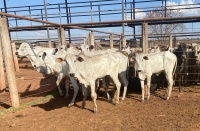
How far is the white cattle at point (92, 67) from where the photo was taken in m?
6.18

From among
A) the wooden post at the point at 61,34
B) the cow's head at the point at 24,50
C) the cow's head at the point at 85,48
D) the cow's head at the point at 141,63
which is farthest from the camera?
the cow's head at the point at 24,50

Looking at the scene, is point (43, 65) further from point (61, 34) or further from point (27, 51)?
point (27, 51)

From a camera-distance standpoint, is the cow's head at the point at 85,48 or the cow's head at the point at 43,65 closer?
A: the cow's head at the point at 43,65

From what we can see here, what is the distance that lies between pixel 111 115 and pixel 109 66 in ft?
5.13

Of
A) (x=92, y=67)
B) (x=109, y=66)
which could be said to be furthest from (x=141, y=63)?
(x=92, y=67)

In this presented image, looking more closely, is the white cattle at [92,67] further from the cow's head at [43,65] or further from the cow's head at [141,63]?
the cow's head at [43,65]

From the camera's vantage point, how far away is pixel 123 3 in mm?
15992

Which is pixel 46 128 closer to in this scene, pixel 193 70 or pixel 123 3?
pixel 193 70

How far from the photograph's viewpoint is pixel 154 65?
7367 mm

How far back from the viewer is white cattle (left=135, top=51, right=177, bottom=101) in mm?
7031

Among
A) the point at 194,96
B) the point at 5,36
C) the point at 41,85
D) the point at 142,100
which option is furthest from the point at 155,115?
the point at 41,85

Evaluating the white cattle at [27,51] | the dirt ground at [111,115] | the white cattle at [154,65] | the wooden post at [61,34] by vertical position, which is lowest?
the dirt ground at [111,115]

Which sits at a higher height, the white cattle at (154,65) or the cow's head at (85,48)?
the cow's head at (85,48)

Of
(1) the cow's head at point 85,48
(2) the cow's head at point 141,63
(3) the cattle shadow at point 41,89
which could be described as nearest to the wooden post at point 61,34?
(1) the cow's head at point 85,48
